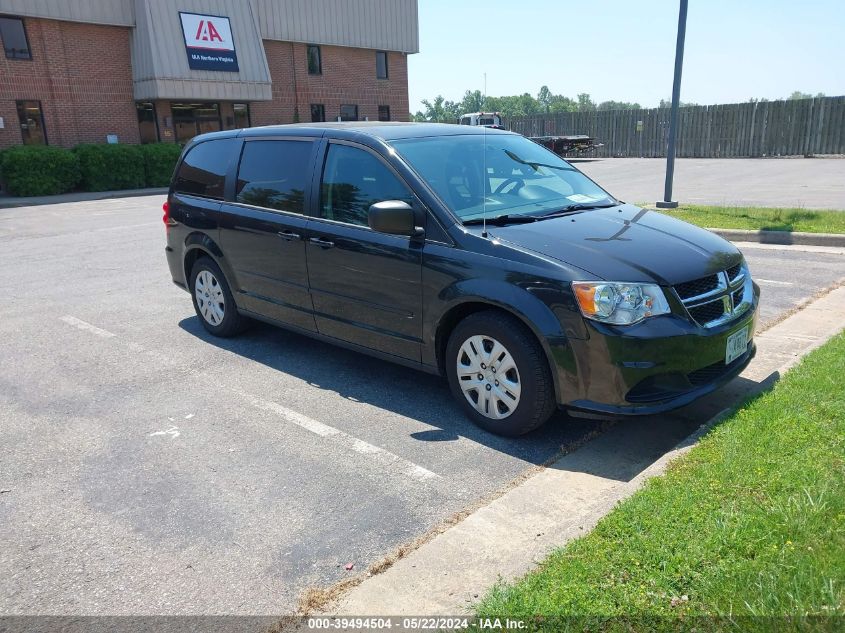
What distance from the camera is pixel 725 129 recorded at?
1229 inches

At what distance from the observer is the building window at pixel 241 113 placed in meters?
30.3

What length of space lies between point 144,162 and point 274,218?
886 inches

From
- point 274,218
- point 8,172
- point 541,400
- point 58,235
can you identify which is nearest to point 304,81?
point 8,172

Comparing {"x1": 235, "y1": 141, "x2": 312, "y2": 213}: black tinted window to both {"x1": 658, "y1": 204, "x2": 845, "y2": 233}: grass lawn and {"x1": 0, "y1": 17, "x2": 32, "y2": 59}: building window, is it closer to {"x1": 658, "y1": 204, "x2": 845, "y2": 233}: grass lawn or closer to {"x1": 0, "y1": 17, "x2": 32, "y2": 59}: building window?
{"x1": 658, "y1": 204, "x2": 845, "y2": 233}: grass lawn

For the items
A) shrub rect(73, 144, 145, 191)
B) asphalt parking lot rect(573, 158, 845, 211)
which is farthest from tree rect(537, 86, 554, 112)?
shrub rect(73, 144, 145, 191)

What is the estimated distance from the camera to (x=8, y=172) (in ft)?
73.2

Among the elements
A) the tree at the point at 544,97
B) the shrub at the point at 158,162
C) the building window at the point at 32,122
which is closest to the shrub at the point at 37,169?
the building window at the point at 32,122

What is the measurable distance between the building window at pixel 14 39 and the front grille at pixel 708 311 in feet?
87.8

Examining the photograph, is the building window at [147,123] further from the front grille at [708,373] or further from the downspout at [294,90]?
the front grille at [708,373]

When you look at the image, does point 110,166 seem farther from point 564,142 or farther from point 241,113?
point 564,142

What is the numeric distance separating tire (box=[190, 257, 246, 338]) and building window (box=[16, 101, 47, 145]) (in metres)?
22.2

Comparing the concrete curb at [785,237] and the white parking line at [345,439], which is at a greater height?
the concrete curb at [785,237]

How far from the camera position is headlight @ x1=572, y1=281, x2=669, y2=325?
12.3 feet

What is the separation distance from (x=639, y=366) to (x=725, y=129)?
31416 mm
